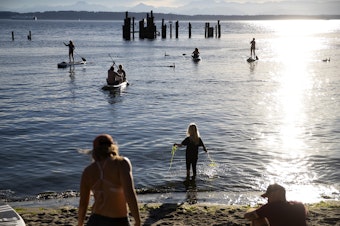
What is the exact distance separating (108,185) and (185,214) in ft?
17.6

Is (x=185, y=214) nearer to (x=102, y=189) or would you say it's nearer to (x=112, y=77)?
(x=102, y=189)

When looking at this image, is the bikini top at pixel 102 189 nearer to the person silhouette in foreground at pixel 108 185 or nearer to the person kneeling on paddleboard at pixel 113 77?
the person silhouette in foreground at pixel 108 185

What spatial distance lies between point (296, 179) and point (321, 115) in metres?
10.3

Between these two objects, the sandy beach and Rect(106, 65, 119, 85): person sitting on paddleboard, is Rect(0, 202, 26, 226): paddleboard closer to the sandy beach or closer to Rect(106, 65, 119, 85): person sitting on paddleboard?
the sandy beach

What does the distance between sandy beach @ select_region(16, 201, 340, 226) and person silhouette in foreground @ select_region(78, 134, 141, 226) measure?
14.9 ft

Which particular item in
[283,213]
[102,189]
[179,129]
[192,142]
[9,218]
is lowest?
[179,129]

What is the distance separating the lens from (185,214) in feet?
33.2

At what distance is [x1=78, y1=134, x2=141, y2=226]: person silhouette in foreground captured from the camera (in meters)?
4.96

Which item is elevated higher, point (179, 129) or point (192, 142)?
point (192, 142)

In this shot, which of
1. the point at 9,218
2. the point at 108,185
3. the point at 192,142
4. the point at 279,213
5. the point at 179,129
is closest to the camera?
the point at 108,185

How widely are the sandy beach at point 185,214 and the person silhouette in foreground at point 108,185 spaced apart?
14.9 ft

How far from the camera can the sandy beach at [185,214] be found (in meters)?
9.56

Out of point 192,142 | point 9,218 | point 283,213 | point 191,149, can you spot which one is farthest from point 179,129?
point 283,213

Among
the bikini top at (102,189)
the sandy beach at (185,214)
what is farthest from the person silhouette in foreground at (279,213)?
the sandy beach at (185,214)
